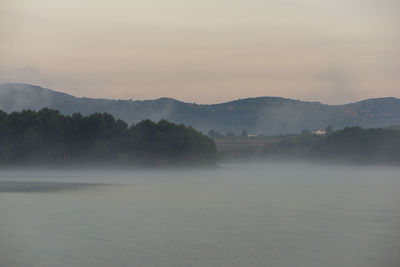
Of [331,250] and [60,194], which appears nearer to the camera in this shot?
[331,250]

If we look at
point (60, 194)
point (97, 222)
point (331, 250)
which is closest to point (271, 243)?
point (331, 250)

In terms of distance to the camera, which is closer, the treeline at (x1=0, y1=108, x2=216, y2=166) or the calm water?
the calm water

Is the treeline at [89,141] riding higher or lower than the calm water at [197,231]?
higher

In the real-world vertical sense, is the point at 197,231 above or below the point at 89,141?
below

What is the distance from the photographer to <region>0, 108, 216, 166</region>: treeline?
15112cm

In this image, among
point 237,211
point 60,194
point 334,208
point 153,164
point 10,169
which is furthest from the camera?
point 153,164

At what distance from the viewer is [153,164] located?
162 metres

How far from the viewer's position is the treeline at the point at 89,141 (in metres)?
151

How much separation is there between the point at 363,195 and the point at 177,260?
46215 mm

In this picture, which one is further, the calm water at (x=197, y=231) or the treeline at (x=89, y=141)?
the treeline at (x=89, y=141)

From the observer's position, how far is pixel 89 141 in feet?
518

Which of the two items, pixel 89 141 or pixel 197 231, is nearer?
pixel 197 231

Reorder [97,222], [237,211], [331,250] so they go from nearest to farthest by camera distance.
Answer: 1. [331,250]
2. [97,222]
3. [237,211]

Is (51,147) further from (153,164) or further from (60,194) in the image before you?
(60,194)
